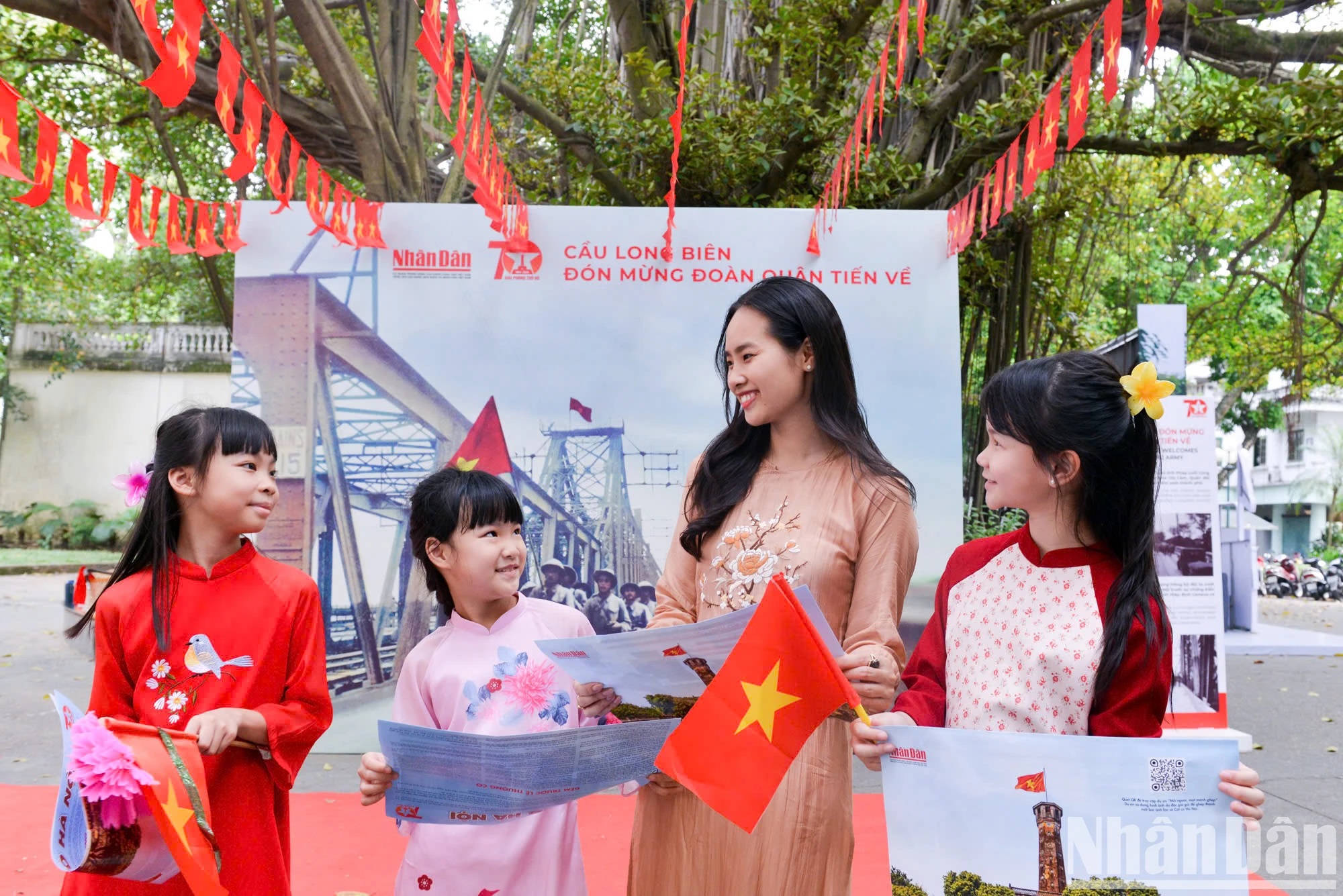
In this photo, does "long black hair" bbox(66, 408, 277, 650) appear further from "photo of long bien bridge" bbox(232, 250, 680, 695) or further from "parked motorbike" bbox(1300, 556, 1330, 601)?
"parked motorbike" bbox(1300, 556, 1330, 601)

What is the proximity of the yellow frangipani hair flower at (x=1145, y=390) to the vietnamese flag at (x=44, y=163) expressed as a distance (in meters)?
2.98

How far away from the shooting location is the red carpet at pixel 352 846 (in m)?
2.86

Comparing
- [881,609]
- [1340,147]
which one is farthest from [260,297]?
[1340,147]

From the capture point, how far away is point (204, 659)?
1617 millimetres

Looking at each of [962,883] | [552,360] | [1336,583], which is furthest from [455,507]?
[1336,583]

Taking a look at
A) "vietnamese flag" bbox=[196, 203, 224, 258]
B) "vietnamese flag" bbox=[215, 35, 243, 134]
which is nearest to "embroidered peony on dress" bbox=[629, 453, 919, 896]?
"vietnamese flag" bbox=[215, 35, 243, 134]

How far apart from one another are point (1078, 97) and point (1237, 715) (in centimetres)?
399

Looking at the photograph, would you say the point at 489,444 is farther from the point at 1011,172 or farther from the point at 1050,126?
the point at 1050,126

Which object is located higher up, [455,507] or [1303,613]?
[455,507]

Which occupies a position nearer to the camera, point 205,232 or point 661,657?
point 661,657

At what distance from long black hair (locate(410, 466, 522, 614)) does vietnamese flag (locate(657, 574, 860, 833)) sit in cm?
69

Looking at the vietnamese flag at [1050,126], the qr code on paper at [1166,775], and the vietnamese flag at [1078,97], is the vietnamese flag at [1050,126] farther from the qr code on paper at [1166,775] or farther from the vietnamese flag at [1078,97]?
the qr code on paper at [1166,775]

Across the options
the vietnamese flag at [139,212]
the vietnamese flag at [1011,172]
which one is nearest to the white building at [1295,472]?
the vietnamese flag at [1011,172]

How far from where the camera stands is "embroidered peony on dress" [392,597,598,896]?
1.62 m
